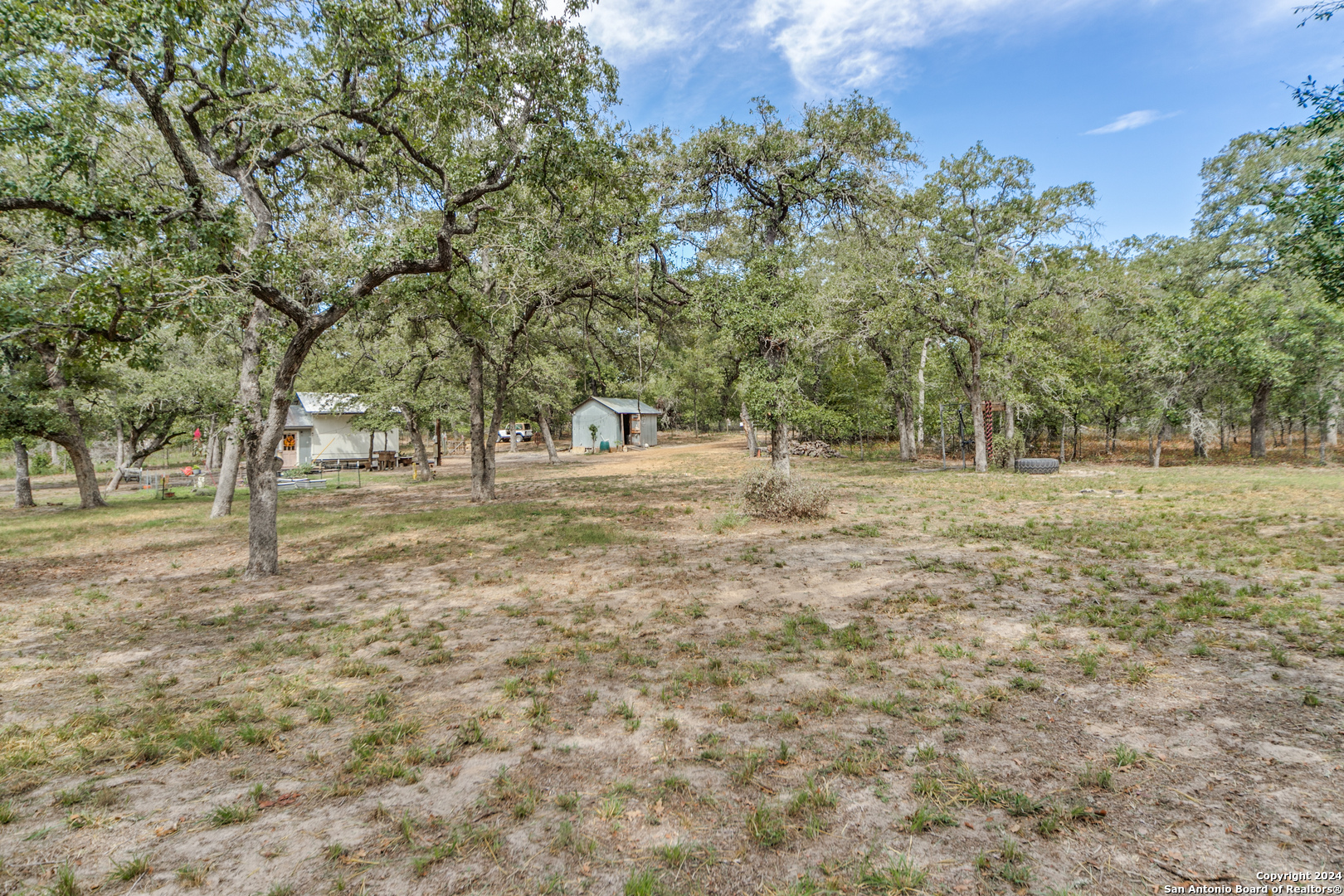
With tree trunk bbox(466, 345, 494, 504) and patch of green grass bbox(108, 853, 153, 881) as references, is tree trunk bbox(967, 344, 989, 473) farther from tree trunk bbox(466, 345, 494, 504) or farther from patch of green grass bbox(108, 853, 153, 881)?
patch of green grass bbox(108, 853, 153, 881)

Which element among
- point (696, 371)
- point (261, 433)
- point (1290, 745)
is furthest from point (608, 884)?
point (696, 371)

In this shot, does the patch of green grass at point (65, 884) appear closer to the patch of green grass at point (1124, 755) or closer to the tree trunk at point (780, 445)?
the patch of green grass at point (1124, 755)

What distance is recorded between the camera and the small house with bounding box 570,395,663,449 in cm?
4534

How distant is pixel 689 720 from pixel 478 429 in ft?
47.4

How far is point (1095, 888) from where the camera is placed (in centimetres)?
245

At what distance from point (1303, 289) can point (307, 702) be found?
3358 centimetres

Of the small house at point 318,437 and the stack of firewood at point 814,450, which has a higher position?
the small house at point 318,437

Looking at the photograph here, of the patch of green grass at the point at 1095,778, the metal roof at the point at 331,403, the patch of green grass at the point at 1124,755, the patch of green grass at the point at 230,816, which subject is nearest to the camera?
the patch of green grass at the point at 230,816

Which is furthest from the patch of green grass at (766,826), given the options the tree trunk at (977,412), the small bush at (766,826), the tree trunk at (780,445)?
the tree trunk at (977,412)

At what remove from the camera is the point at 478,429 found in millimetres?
16984

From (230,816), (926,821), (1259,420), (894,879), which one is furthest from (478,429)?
(1259,420)

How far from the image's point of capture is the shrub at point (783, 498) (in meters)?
12.1

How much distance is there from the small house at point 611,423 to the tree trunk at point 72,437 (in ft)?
96.7

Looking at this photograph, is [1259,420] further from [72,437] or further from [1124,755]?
[72,437]
